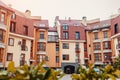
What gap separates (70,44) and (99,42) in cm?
593

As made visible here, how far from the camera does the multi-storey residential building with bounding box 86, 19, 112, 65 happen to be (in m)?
37.2

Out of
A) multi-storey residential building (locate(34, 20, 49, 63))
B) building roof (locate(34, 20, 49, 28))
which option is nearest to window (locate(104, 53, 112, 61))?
multi-storey residential building (locate(34, 20, 49, 63))

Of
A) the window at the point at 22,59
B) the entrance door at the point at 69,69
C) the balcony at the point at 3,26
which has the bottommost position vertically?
the entrance door at the point at 69,69

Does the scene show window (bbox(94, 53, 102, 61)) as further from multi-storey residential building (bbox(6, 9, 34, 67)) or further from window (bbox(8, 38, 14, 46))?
window (bbox(8, 38, 14, 46))

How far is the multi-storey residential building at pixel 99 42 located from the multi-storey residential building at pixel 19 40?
514 inches

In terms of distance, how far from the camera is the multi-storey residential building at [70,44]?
37.2m

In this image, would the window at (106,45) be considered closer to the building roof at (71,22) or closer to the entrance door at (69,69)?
the building roof at (71,22)

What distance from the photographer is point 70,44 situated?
3784cm

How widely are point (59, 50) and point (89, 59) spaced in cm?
665

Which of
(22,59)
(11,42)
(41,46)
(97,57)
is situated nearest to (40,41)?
(41,46)

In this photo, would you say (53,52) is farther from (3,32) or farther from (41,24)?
(3,32)

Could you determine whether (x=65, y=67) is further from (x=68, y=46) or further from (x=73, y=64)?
(x=68, y=46)

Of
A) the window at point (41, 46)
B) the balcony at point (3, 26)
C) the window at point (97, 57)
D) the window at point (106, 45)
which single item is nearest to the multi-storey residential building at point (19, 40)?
the window at point (41, 46)

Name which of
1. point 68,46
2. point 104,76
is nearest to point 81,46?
point 68,46
